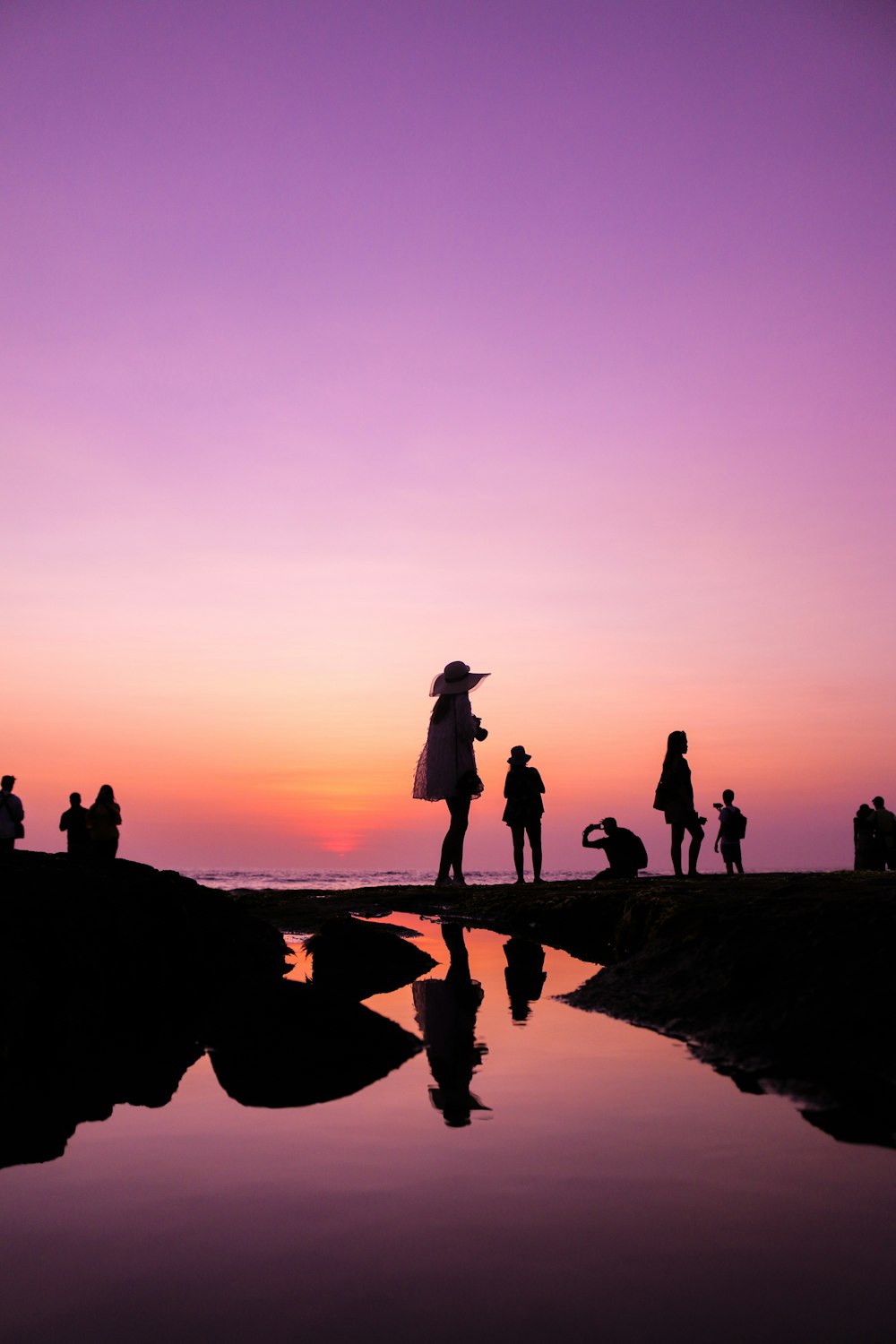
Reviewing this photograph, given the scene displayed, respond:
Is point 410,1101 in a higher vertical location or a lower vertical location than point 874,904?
lower

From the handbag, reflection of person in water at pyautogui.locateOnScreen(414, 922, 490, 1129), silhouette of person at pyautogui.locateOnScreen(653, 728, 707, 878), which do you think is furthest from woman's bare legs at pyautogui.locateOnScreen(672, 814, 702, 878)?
Result: reflection of person in water at pyautogui.locateOnScreen(414, 922, 490, 1129)

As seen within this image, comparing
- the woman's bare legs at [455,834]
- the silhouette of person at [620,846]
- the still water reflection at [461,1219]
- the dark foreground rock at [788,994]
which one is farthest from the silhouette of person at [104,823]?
the still water reflection at [461,1219]

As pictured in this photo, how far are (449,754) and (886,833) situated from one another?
9936 mm

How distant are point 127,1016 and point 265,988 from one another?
94cm

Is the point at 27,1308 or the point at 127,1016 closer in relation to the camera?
the point at 27,1308

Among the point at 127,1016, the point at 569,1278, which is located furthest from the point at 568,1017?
the point at 569,1278

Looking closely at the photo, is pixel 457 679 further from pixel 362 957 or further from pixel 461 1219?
pixel 461 1219

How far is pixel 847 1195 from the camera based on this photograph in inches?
105

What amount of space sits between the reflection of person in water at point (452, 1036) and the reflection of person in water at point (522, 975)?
248 millimetres

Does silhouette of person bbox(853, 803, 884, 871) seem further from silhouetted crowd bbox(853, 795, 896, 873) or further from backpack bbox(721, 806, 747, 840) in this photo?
backpack bbox(721, 806, 747, 840)

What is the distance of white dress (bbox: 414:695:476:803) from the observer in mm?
14094

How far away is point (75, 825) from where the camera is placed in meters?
18.3

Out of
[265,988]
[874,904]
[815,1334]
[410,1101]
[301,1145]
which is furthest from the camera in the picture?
[265,988]

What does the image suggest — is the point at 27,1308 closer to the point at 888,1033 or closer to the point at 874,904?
the point at 888,1033
